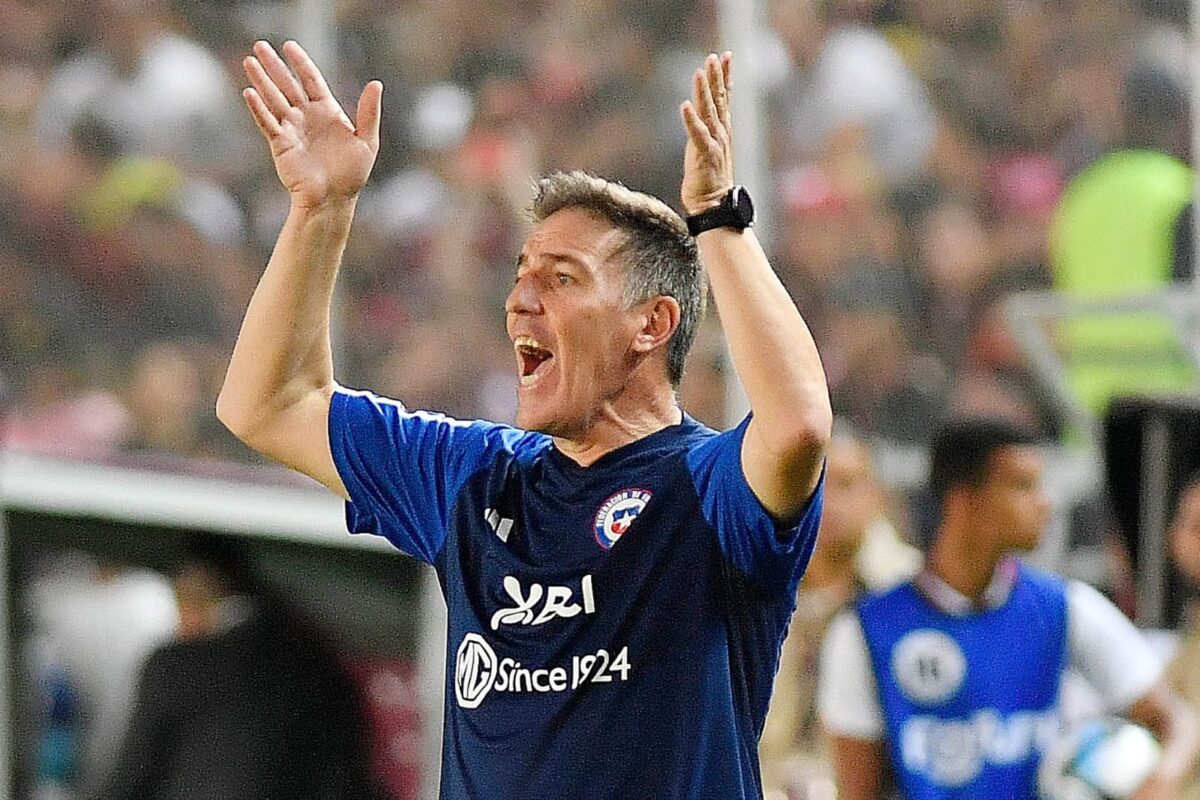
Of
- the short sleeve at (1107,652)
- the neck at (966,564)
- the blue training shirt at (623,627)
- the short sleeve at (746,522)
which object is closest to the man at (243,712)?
the neck at (966,564)

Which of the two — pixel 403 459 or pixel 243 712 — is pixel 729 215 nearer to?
pixel 403 459

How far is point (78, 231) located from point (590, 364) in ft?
17.1

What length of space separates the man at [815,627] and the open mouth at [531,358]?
308 centimetres

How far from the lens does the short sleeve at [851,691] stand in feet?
18.6

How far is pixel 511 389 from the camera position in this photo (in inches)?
298

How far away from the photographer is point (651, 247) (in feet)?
11.2

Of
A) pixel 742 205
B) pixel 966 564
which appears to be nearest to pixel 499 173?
pixel 966 564

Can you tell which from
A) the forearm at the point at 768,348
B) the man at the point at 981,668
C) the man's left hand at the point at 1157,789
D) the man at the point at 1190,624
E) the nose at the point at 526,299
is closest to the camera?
the forearm at the point at 768,348

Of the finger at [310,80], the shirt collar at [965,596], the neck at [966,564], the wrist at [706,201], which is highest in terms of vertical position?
the finger at [310,80]

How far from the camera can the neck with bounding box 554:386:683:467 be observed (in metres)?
3.37

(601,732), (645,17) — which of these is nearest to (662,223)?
(601,732)

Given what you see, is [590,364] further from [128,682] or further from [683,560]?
[128,682]

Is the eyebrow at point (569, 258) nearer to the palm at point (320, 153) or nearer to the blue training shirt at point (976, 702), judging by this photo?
the palm at point (320, 153)

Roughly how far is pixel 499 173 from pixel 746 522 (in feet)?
15.6
